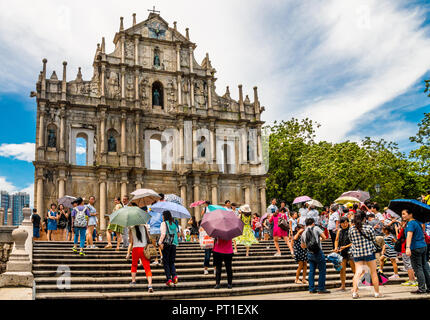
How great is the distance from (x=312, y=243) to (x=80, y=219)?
7.19m

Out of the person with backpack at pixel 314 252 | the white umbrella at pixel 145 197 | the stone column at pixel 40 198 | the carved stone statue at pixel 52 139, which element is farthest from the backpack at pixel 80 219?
the carved stone statue at pixel 52 139

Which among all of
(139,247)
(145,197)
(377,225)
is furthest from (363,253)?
(145,197)

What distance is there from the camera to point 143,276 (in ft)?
37.1

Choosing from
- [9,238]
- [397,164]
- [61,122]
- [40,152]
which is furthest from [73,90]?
[397,164]

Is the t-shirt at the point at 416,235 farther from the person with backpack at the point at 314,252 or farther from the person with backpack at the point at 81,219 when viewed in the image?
the person with backpack at the point at 81,219

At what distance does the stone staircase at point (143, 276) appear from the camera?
400 inches

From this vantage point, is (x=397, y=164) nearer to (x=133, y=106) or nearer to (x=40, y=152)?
(x=133, y=106)

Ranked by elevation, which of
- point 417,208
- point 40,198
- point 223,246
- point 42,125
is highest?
point 42,125

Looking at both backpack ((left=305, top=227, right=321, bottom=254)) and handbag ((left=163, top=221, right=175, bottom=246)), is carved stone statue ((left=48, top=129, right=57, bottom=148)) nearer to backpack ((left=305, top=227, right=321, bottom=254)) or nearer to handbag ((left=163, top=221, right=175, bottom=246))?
handbag ((left=163, top=221, right=175, bottom=246))

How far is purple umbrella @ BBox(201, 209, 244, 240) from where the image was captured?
9.98 meters

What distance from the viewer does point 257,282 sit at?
1158 centimetres

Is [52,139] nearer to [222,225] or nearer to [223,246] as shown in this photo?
[223,246]

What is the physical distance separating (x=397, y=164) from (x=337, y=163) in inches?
233

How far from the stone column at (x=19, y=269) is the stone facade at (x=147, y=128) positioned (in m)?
16.3
